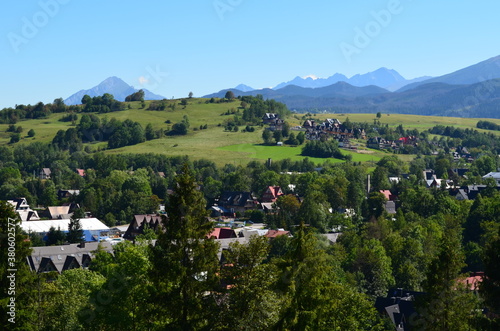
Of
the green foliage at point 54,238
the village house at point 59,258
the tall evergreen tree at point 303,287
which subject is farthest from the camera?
the green foliage at point 54,238

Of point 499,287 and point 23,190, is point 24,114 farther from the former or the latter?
point 499,287

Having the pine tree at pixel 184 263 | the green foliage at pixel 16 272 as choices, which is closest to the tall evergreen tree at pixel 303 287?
the pine tree at pixel 184 263

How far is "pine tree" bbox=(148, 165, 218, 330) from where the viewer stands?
2191cm

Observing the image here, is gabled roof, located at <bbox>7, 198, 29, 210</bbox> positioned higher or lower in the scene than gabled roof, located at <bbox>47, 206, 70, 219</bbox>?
higher

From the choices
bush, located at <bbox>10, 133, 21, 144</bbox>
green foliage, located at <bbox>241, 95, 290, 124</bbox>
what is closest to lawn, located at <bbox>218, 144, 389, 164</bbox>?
green foliage, located at <bbox>241, 95, 290, 124</bbox>

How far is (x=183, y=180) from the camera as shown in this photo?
72.4ft

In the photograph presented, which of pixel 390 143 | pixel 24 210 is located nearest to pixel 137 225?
pixel 24 210

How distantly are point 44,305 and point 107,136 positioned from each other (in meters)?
141

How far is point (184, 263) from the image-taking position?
72.5ft

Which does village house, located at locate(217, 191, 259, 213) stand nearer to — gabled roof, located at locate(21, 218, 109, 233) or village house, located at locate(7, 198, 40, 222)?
gabled roof, located at locate(21, 218, 109, 233)

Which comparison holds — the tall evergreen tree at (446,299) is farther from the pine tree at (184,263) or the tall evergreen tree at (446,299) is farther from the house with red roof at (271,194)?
the house with red roof at (271,194)

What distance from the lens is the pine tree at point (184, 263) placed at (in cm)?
2191

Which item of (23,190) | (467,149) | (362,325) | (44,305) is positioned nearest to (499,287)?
(362,325)

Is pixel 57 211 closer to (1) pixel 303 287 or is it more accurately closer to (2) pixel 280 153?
(2) pixel 280 153
